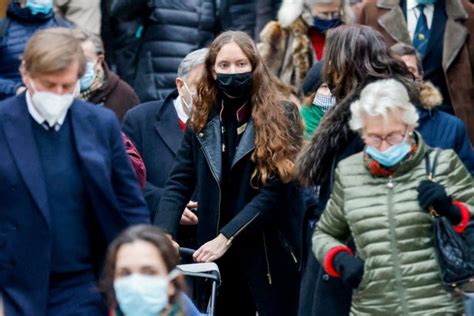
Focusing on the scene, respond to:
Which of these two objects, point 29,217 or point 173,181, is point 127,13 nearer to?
point 173,181

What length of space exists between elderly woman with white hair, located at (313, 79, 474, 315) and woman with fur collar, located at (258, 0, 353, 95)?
12.5 feet

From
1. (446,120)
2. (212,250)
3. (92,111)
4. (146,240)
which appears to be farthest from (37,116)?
(446,120)

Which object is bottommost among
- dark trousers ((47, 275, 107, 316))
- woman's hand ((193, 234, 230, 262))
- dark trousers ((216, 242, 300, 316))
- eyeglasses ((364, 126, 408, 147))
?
dark trousers ((216, 242, 300, 316))

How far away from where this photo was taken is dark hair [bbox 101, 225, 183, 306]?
6.52 metres

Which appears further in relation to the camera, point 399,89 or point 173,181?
point 173,181

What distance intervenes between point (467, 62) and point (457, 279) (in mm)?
3890

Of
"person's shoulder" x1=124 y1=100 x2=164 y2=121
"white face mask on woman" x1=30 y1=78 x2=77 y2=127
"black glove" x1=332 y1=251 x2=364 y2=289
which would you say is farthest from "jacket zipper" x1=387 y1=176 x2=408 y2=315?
"person's shoulder" x1=124 y1=100 x2=164 y2=121

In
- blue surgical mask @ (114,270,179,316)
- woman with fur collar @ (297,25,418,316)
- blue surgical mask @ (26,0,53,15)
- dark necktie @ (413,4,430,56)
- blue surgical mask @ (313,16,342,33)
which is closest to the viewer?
blue surgical mask @ (114,270,179,316)

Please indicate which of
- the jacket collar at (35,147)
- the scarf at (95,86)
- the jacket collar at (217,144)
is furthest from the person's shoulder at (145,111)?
the jacket collar at (35,147)

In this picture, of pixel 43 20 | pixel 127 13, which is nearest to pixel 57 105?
pixel 43 20

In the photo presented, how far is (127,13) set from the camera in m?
12.2

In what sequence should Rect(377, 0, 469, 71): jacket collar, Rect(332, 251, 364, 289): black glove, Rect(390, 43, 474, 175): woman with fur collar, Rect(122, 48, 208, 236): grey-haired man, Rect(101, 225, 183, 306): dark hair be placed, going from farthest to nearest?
Rect(377, 0, 469, 71): jacket collar < Rect(122, 48, 208, 236): grey-haired man < Rect(390, 43, 474, 175): woman with fur collar < Rect(332, 251, 364, 289): black glove < Rect(101, 225, 183, 306): dark hair

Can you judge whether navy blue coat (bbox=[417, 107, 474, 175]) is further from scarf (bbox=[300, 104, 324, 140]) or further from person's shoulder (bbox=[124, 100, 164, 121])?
person's shoulder (bbox=[124, 100, 164, 121])

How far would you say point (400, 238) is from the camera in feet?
23.6
